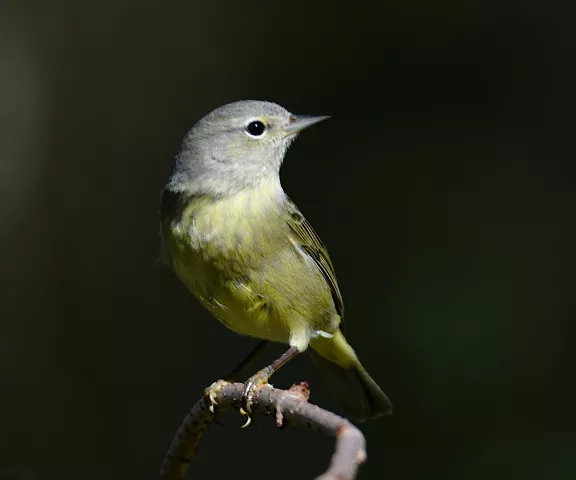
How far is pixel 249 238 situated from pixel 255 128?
586 millimetres

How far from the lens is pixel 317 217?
20.2 feet

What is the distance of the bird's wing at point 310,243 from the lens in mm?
3648

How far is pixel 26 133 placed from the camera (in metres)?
6.68

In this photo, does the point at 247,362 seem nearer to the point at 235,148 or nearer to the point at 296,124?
the point at 235,148

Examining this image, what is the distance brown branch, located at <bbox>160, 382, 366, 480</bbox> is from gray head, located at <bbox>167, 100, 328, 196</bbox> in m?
0.91

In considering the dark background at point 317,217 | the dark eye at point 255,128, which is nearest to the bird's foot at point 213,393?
the dark eye at point 255,128

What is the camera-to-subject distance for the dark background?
5.37m

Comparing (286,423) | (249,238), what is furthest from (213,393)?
(286,423)

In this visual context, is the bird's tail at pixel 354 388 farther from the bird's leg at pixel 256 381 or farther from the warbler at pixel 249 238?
the bird's leg at pixel 256 381

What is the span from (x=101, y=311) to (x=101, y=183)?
3.23ft

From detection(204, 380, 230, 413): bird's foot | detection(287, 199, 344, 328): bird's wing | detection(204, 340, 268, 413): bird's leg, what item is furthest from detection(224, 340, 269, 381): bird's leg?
detection(287, 199, 344, 328): bird's wing

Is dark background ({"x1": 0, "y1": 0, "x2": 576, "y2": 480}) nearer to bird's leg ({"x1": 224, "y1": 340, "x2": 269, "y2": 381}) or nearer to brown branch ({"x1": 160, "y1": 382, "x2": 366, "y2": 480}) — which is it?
bird's leg ({"x1": 224, "y1": 340, "x2": 269, "y2": 381})

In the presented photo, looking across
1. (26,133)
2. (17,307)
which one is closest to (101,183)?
(26,133)

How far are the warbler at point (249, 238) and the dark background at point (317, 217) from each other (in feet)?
5.69
